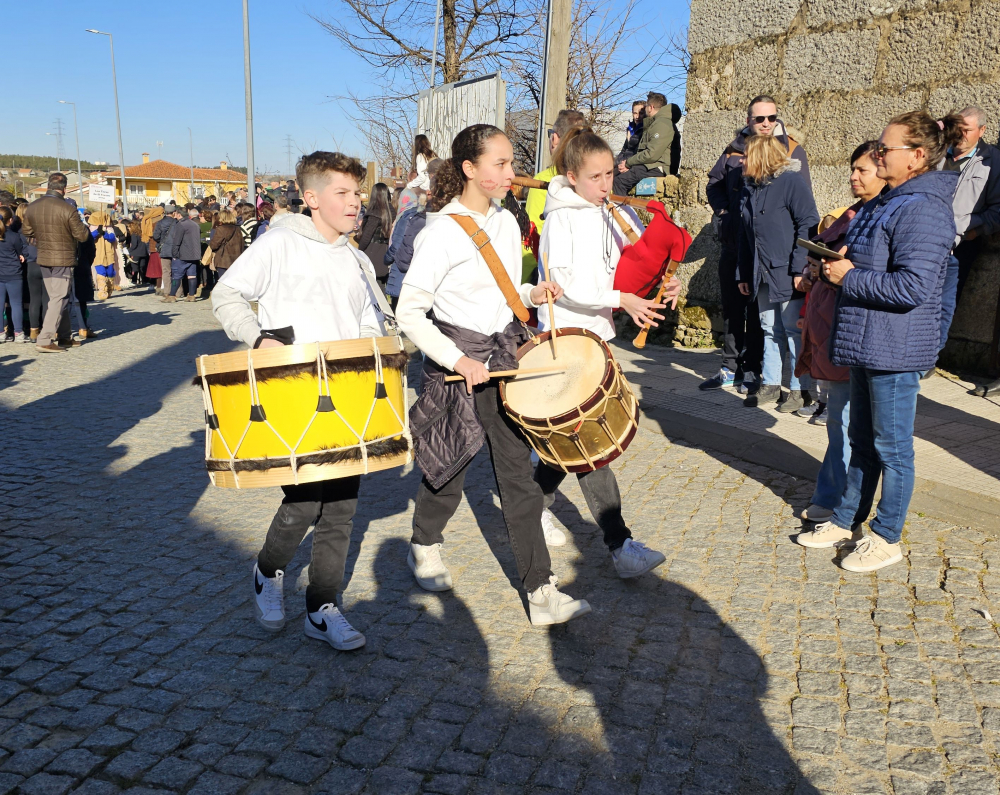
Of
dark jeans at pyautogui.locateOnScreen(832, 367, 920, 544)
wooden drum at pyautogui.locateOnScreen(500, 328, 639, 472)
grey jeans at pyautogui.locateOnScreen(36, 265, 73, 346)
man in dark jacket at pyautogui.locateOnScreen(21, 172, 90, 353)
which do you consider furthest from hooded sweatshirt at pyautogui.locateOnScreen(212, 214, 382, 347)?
grey jeans at pyautogui.locateOnScreen(36, 265, 73, 346)

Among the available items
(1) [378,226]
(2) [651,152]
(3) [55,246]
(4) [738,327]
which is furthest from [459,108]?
(3) [55,246]

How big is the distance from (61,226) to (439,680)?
969 cm

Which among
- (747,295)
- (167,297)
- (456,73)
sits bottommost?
(167,297)

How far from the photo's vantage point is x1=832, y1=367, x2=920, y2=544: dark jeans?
3.83 m

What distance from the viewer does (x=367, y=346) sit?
3.07 metres

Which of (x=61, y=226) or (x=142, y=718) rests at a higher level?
(x=61, y=226)

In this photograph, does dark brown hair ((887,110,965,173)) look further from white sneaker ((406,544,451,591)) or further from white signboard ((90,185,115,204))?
white signboard ((90,185,115,204))

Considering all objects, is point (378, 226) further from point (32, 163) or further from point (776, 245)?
point (32, 163)

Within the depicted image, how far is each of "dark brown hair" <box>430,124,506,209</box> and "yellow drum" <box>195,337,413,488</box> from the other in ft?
2.75

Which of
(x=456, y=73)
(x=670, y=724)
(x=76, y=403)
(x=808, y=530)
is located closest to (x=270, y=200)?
(x=456, y=73)

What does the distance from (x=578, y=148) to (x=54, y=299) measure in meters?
9.33

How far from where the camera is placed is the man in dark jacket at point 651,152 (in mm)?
9547

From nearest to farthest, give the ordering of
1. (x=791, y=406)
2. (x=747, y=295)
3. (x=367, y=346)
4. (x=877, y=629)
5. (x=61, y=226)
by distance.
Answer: (x=367, y=346) < (x=877, y=629) < (x=791, y=406) < (x=747, y=295) < (x=61, y=226)

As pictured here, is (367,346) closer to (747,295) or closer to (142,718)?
(142,718)
